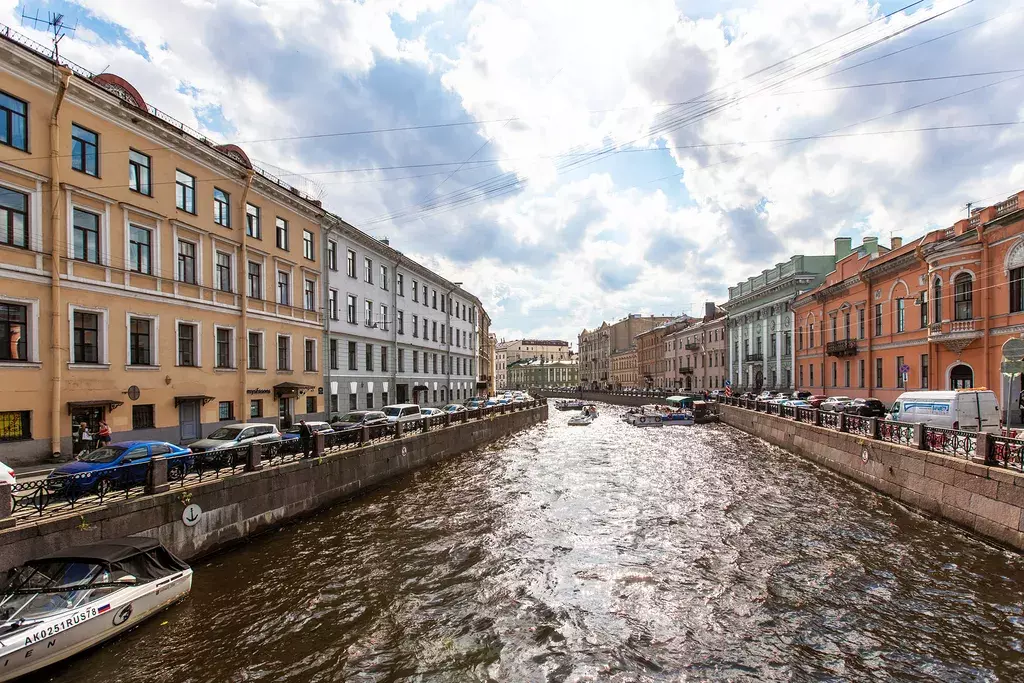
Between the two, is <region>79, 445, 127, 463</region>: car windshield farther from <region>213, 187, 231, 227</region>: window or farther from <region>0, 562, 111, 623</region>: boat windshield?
<region>213, 187, 231, 227</region>: window

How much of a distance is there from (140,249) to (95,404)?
19.9ft

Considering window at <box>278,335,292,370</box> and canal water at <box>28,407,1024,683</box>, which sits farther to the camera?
window at <box>278,335,292,370</box>

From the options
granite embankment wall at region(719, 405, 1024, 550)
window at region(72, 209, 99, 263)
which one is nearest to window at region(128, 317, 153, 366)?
window at region(72, 209, 99, 263)

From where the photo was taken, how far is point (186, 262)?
70.7 ft

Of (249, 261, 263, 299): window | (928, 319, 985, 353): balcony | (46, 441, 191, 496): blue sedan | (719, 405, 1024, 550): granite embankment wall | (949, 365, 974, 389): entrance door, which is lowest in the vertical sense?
(719, 405, 1024, 550): granite embankment wall

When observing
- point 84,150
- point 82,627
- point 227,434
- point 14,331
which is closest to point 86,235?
point 84,150

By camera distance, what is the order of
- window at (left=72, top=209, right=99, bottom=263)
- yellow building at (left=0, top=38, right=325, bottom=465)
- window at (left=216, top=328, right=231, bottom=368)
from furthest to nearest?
window at (left=216, top=328, right=231, bottom=368) < window at (left=72, top=209, right=99, bottom=263) < yellow building at (left=0, top=38, right=325, bottom=465)

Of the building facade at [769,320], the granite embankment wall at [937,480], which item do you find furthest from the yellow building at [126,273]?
the building facade at [769,320]

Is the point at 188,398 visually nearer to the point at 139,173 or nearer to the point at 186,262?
the point at 186,262

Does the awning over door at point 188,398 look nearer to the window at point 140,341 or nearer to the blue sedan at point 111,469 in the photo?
the window at point 140,341

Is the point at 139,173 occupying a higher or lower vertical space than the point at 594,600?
higher

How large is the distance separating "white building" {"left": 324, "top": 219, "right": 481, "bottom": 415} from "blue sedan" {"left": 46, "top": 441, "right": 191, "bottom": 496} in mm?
17513

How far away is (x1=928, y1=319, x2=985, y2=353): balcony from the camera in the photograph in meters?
26.2

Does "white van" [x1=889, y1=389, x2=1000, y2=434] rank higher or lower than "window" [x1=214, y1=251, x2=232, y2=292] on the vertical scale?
lower
